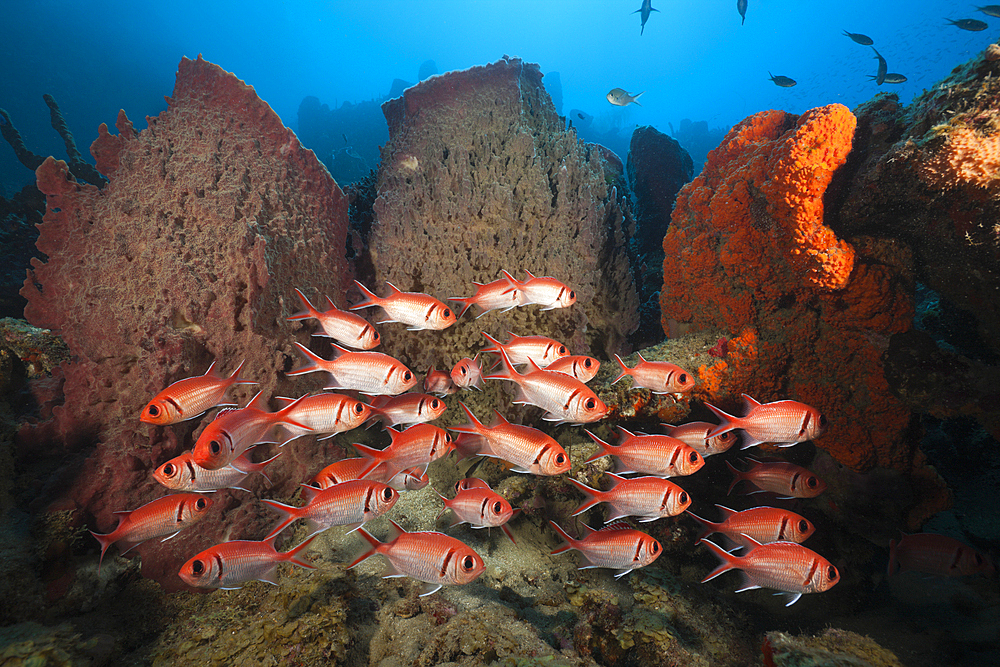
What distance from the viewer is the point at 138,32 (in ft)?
164

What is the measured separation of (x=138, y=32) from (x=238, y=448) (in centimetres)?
7949

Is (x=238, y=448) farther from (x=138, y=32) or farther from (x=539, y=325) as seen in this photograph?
(x=138, y=32)

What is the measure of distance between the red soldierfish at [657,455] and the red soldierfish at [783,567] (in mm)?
481

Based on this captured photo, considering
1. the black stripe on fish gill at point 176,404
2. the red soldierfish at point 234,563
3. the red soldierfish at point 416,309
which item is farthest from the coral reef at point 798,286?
the black stripe on fish gill at point 176,404

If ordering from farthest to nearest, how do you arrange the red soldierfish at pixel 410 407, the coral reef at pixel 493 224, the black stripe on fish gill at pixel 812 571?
1. the coral reef at pixel 493 224
2. the red soldierfish at pixel 410 407
3. the black stripe on fish gill at pixel 812 571

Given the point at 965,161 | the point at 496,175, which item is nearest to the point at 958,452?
the point at 965,161

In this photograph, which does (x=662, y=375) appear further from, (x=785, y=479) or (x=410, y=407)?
(x=410, y=407)

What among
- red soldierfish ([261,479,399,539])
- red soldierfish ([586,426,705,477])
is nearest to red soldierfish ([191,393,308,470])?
red soldierfish ([261,479,399,539])

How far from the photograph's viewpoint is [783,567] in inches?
95.7

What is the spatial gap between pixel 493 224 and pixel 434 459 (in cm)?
289

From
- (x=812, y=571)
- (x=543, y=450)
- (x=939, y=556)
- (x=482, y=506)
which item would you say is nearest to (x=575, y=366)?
(x=543, y=450)

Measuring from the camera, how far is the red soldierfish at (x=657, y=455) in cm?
264

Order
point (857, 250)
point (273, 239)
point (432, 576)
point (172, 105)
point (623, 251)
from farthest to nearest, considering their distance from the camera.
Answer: point (623, 251), point (172, 105), point (273, 239), point (857, 250), point (432, 576)

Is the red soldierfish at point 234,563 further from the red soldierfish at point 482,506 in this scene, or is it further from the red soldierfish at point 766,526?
the red soldierfish at point 766,526
